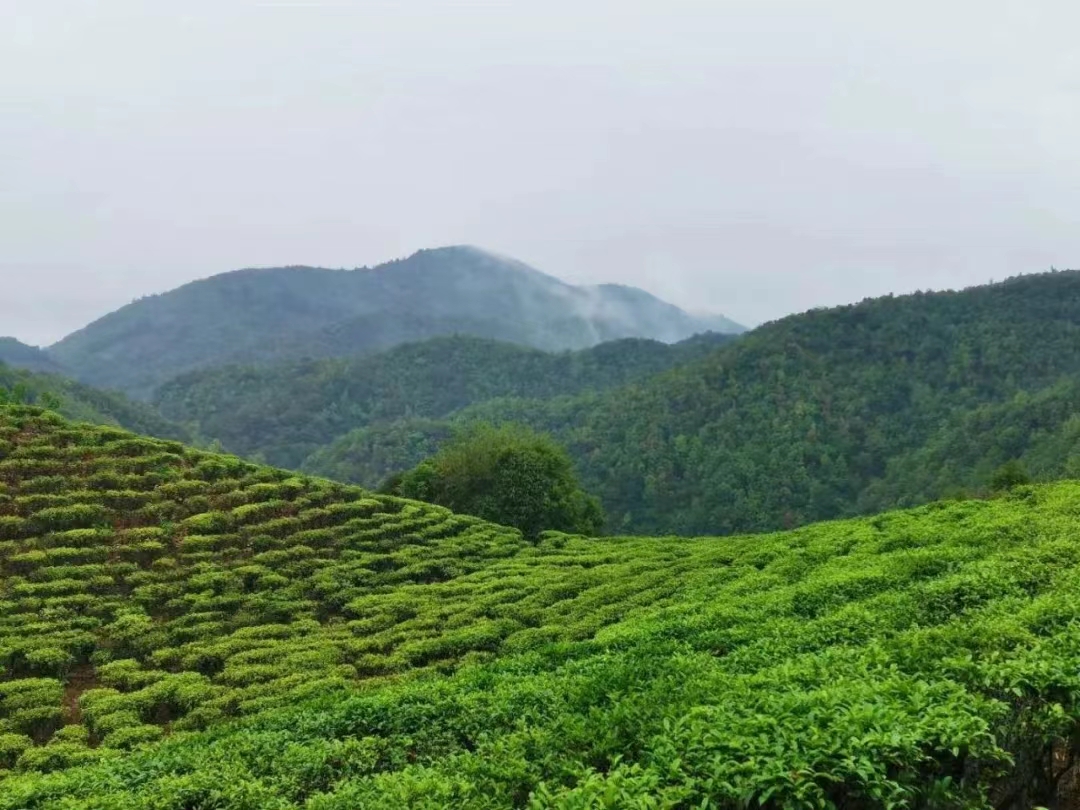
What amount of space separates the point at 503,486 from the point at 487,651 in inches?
832

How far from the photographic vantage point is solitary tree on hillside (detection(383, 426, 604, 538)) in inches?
1375

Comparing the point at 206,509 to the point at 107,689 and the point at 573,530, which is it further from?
the point at 573,530

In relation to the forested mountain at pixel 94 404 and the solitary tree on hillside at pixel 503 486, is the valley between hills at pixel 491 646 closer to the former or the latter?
the solitary tree on hillside at pixel 503 486

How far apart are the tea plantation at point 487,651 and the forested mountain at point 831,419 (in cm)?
5490

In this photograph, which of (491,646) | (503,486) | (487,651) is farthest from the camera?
(503,486)

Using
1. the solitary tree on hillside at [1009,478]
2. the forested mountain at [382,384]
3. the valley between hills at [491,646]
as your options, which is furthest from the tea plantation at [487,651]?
the forested mountain at [382,384]

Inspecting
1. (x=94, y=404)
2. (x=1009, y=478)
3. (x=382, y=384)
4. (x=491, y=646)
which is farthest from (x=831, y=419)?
(x=382, y=384)

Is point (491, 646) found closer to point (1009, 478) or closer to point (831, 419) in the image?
point (1009, 478)

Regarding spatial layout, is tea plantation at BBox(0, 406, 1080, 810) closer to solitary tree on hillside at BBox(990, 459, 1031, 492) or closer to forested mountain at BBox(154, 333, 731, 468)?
solitary tree on hillside at BBox(990, 459, 1031, 492)

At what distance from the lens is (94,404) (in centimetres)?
9919

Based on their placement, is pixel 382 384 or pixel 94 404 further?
pixel 382 384

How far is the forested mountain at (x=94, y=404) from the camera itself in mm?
84500

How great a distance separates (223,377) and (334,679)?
170 m

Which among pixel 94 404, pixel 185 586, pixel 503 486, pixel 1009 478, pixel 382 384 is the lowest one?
pixel 1009 478
